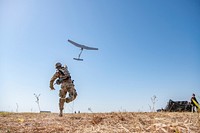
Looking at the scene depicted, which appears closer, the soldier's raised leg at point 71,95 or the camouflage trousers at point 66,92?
the camouflage trousers at point 66,92

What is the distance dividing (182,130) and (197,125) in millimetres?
374

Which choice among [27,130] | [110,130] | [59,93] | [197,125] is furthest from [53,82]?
[197,125]

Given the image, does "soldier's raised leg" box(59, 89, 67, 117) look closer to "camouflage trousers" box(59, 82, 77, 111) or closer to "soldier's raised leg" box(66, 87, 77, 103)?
"camouflage trousers" box(59, 82, 77, 111)

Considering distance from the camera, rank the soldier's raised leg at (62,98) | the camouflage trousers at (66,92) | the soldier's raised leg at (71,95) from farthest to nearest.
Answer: the soldier's raised leg at (71,95) → the camouflage trousers at (66,92) → the soldier's raised leg at (62,98)

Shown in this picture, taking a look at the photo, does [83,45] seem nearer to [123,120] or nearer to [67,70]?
[67,70]

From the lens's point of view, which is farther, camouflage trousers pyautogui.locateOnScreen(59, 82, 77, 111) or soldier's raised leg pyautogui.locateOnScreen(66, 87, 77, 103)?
soldier's raised leg pyautogui.locateOnScreen(66, 87, 77, 103)

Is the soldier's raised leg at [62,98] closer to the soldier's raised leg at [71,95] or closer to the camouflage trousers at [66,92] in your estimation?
the camouflage trousers at [66,92]

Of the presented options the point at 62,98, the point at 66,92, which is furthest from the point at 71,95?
the point at 62,98

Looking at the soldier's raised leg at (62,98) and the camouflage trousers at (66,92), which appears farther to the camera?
the camouflage trousers at (66,92)

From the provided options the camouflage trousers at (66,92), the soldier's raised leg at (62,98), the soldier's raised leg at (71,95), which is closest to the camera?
the soldier's raised leg at (62,98)

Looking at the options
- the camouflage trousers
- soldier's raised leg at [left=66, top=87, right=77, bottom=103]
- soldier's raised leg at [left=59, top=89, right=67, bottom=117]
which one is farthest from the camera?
soldier's raised leg at [left=66, top=87, right=77, bottom=103]

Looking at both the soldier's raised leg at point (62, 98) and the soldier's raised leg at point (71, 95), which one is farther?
the soldier's raised leg at point (71, 95)

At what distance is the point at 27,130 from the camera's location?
5211mm

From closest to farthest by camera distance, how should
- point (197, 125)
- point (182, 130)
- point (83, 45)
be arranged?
point (182, 130) < point (197, 125) < point (83, 45)
